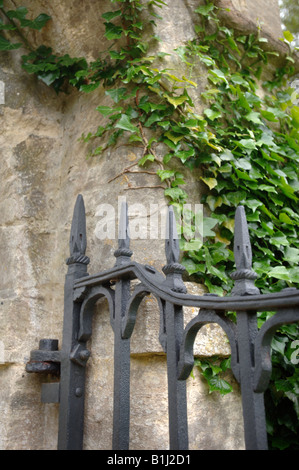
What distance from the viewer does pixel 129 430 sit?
154 cm

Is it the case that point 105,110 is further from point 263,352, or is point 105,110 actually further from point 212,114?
point 263,352

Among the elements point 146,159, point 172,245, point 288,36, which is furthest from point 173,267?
point 288,36

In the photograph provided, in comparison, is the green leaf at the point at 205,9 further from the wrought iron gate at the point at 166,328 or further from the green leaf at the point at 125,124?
the wrought iron gate at the point at 166,328

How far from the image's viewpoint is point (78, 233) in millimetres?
1817

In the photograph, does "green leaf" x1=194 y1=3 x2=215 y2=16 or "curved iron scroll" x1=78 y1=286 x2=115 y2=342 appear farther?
"green leaf" x1=194 y1=3 x2=215 y2=16

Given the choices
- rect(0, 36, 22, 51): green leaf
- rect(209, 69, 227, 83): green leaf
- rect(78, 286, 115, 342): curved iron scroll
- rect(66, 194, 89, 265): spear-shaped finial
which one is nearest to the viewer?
rect(78, 286, 115, 342): curved iron scroll

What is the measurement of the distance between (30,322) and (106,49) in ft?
4.62

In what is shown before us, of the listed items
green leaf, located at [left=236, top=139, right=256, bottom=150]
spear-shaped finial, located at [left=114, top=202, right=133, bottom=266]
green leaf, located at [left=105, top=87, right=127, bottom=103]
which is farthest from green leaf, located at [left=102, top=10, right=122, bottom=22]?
spear-shaped finial, located at [left=114, top=202, right=133, bottom=266]

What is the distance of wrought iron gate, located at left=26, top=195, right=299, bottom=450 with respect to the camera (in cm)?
113

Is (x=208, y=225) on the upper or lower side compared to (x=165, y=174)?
lower

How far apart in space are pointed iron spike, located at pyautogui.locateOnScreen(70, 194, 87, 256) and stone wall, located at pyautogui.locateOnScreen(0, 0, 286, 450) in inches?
3.4

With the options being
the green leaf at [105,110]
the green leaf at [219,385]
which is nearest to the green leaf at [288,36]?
the green leaf at [105,110]

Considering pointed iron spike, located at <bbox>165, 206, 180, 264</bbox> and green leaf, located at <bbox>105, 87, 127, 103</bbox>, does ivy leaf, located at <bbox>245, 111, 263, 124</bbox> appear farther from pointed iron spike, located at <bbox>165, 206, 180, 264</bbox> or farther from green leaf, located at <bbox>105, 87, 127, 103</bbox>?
pointed iron spike, located at <bbox>165, 206, 180, 264</bbox>

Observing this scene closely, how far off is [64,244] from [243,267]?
1077 millimetres
